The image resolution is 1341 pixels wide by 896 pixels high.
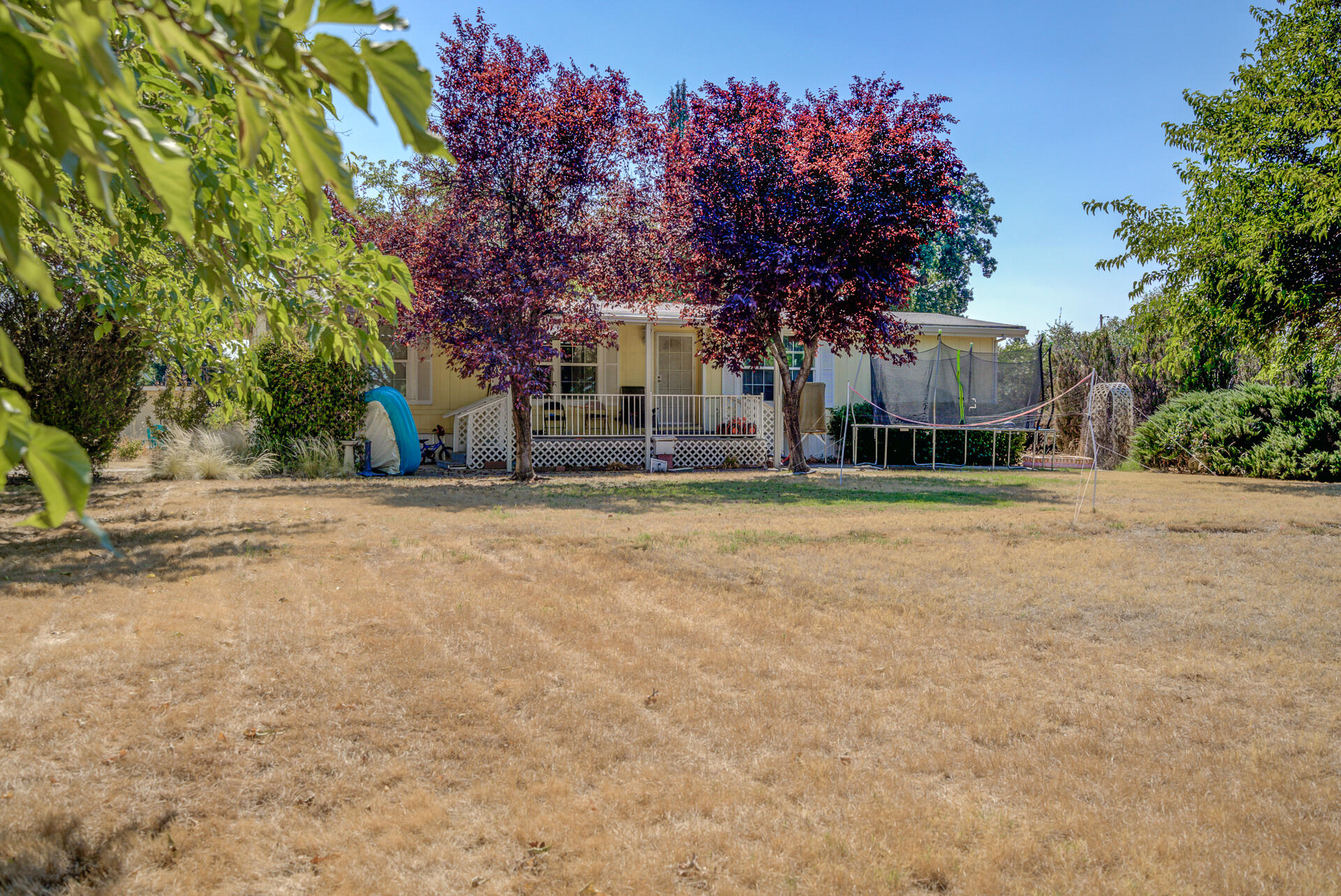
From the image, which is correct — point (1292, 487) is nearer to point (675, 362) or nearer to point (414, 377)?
point (675, 362)

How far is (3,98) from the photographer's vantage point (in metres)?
0.87

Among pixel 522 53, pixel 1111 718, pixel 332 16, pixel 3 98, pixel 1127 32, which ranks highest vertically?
pixel 1127 32

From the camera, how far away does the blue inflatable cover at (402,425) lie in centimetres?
1469

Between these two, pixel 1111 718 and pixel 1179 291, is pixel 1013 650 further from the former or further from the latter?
pixel 1179 291

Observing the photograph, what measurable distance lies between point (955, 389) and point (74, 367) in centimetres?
1485

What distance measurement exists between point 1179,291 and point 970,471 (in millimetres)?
4813

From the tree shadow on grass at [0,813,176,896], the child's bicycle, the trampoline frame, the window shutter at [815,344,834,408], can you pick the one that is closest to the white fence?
the child's bicycle

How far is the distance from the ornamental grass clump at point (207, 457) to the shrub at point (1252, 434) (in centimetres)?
1500

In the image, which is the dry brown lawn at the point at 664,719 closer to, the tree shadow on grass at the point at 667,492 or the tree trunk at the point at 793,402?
the tree shadow on grass at the point at 667,492

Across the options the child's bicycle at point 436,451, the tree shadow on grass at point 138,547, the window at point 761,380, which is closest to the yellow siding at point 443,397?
the child's bicycle at point 436,451

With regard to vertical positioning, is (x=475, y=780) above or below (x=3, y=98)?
below

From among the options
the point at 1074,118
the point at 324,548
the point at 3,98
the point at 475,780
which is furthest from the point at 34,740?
the point at 1074,118

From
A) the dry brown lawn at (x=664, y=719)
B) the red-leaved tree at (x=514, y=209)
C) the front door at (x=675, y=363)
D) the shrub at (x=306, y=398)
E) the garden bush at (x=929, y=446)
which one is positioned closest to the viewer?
the dry brown lawn at (x=664, y=719)

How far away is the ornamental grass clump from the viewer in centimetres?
1312
